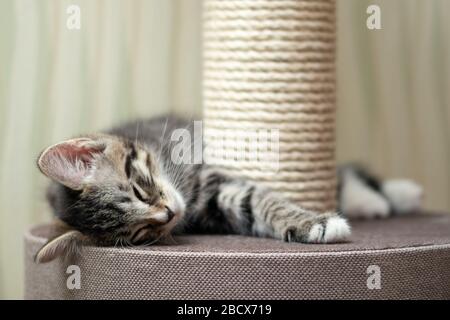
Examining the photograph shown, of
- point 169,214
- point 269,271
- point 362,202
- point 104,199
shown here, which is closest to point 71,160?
point 104,199

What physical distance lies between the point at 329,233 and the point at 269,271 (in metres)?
0.20

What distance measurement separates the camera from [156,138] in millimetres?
1701

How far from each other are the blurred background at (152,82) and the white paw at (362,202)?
1.20ft

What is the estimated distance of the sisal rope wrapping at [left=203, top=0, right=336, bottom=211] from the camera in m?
1.60

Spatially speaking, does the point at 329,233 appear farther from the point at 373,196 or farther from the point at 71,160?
the point at 373,196

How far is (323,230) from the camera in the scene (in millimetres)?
1339

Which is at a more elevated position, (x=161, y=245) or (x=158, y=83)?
(x=158, y=83)

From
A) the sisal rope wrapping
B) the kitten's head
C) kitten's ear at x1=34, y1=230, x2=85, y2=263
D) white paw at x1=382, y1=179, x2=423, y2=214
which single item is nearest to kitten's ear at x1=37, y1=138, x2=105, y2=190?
the kitten's head

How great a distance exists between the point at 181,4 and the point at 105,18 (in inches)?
10.6

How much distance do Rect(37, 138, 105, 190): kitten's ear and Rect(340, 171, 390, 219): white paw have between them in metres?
0.92

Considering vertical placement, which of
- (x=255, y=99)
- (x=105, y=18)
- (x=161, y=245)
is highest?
(x=105, y=18)

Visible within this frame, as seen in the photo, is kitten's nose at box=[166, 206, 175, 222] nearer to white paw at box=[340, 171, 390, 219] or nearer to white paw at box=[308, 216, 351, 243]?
white paw at box=[308, 216, 351, 243]

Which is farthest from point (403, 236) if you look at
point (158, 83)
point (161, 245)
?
point (158, 83)

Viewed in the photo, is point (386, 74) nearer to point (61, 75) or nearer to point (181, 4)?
point (181, 4)
